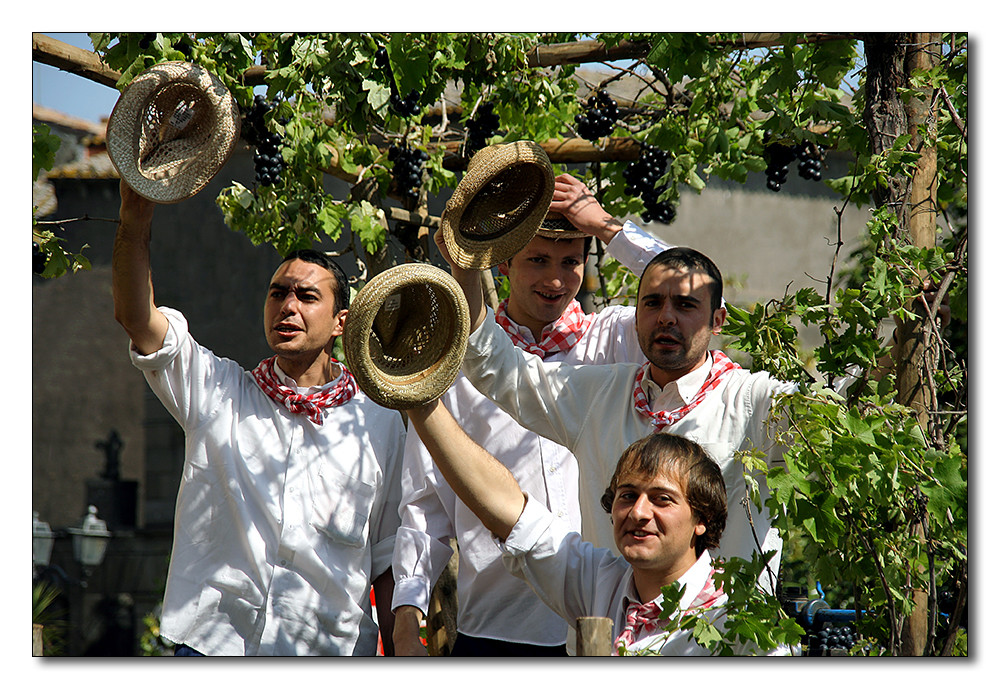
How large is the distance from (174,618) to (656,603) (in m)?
1.02

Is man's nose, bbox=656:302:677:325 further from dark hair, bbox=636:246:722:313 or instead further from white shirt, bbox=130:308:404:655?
white shirt, bbox=130:308:404:655

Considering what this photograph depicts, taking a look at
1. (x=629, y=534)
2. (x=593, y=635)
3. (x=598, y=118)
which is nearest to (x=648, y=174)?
(x=598, y=118)

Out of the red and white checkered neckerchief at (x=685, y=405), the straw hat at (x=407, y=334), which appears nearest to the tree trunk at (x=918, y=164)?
the red and white checkered neckerchief at (x=685, y=405)

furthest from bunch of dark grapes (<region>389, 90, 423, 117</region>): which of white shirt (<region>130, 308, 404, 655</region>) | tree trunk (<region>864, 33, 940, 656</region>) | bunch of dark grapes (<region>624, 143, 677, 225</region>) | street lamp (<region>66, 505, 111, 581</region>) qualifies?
street lamp (<region>66, 505, 111, 581</region>)

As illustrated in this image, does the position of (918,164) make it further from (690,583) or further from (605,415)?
(690,583)

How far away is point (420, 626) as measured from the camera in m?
2.22

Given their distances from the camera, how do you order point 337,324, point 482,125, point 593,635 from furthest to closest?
1. point 482,125
2. point 337,324
3. point 593,635

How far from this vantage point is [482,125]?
3.23 meters

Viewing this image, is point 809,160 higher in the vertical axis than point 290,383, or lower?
higher

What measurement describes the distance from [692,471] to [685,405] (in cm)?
27
